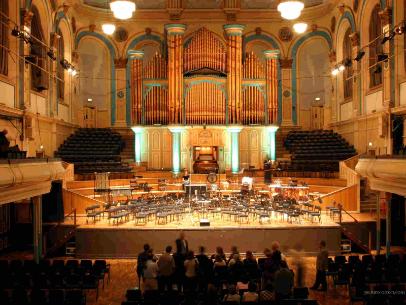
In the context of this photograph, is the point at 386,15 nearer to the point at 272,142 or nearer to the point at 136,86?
the point at 272,142

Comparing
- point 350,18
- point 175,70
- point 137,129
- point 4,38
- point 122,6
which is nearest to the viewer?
point 122,6

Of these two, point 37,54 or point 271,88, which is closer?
point 37,54

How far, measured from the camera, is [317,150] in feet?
68.5

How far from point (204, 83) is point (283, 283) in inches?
607

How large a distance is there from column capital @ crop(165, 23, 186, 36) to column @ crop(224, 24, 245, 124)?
211cm

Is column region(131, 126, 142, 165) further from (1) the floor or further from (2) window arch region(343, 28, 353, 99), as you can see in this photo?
(2) window arch region(343, 28, 353, 99)

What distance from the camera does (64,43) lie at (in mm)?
21594

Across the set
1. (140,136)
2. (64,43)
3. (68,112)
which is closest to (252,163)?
(140,136)

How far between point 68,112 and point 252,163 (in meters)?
9.40

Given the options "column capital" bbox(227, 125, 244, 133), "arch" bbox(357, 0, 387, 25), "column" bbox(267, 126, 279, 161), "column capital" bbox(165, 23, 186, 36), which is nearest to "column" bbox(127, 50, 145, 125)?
"column capital" bbox(165, 23, 186, 36)

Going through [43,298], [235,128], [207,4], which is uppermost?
[207,4]

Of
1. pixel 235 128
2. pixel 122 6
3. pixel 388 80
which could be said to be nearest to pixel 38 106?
pixel 235 128

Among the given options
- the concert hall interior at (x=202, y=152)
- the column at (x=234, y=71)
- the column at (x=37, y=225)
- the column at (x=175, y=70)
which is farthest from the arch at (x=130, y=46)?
the column at (x=37, y=225)

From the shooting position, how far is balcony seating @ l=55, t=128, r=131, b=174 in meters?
19.4
